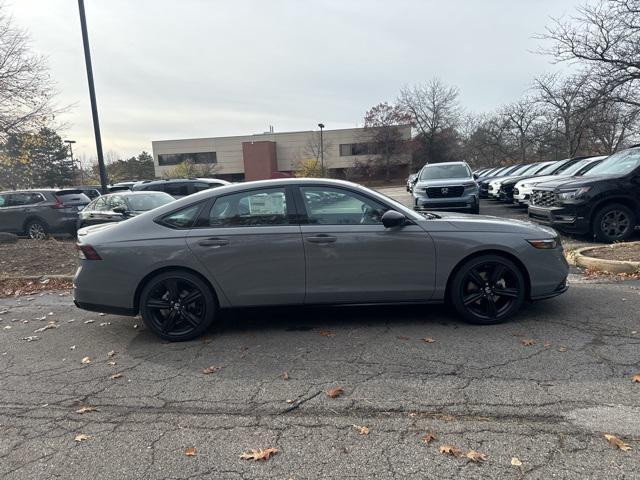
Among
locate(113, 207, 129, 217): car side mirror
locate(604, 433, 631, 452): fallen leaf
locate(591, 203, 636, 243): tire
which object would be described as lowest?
locate(604, 433, 631, 452): fallen leaf

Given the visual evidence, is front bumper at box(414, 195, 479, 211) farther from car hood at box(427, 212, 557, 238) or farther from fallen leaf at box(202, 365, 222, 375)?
fallen leaf at box(202, 365, 222, 375)

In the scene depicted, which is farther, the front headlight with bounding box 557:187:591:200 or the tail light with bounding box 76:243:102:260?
the front headlight with bounding box 557:187:591:200

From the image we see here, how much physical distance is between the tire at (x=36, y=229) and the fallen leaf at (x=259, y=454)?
42.0 ft

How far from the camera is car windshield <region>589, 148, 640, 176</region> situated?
8508 millimetres

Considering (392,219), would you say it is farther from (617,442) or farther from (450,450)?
(617,442)

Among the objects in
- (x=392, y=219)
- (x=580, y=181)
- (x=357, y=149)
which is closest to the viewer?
(x=392, y=219)

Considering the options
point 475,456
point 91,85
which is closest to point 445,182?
point 91,85

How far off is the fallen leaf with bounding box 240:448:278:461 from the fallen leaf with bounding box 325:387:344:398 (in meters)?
0.70

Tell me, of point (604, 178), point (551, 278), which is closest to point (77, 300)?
point (551, 278)

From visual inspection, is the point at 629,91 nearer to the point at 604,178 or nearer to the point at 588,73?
the point at 588,73

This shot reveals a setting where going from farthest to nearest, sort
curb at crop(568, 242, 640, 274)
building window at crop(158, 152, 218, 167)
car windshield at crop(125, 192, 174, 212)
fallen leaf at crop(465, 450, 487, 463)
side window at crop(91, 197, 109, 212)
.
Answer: building window at crop(158, 152, 218, 167) → side window at crop(91, 197, 109, 212) → car windshield at crop(125, 192, 174, 212) → curb at crop(568, 242, 640, 274) → fallen leaf at crop(465, 450, 487, 463)

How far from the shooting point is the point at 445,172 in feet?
45.1

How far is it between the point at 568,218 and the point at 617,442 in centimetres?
683

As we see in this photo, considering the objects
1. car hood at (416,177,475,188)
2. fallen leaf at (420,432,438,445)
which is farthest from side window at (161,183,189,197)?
fallen leaf at (420,432,438,445)
